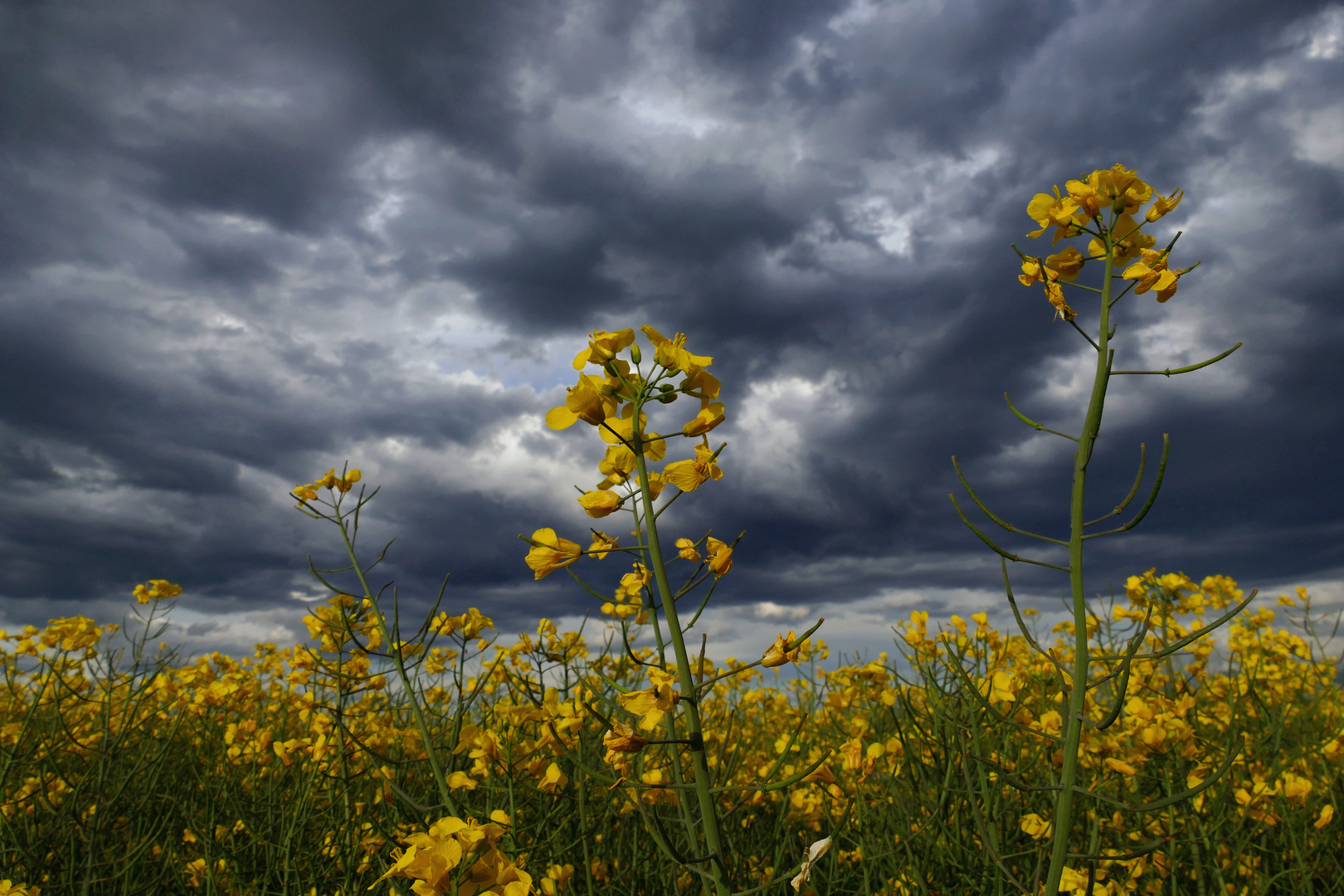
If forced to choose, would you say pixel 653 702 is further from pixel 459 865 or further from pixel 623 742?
pixel 459 865

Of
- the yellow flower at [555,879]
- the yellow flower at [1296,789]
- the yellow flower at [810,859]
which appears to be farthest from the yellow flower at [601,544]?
the yellow flower at [1296,789]

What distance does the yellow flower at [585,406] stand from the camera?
61.3 inches

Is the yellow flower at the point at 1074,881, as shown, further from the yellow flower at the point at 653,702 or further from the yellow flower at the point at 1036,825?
the yellow flower at the point at 653,702

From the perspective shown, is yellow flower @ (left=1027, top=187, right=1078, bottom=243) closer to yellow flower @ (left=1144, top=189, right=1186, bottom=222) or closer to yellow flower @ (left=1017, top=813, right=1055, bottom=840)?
yellow flower @ (left=1144, top=189, right=1186, bottom=222)

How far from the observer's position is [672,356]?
1.63 meters

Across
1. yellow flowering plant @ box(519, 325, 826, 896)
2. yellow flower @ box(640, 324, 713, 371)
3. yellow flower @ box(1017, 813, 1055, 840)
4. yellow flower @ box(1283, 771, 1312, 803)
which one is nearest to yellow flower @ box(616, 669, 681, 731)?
yellow flowering plant @ box(519, 325, 826, 896)

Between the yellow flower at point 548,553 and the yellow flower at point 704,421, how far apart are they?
42 cm

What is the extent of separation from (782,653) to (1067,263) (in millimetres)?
1475

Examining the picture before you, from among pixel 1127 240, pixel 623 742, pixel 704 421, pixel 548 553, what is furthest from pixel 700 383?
pixel 1127 240

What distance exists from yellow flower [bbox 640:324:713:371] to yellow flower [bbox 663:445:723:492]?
0.70ft

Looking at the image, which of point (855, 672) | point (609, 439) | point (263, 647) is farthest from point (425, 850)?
point (263, 647)

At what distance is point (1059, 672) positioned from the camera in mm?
1773

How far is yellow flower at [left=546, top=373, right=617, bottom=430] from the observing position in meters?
1.56

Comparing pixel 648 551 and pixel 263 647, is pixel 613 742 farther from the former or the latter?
pixel 263 647
